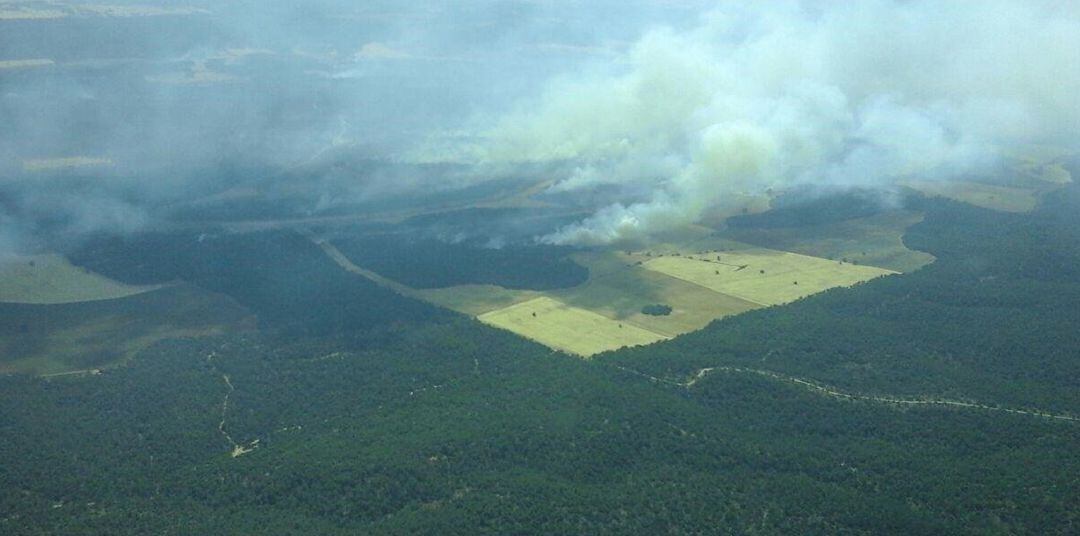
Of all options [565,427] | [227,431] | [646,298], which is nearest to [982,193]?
[646,298]

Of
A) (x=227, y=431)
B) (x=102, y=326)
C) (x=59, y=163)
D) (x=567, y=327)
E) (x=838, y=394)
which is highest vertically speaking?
(x=59, y=163)

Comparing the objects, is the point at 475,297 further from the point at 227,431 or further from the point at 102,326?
the point at 102,326

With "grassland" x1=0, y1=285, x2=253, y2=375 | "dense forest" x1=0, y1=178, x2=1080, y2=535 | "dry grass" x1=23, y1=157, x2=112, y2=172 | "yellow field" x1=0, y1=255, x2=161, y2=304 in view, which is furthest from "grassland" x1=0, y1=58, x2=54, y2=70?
"dense forest" x1=0, y1=178, x2=1080, y2=535

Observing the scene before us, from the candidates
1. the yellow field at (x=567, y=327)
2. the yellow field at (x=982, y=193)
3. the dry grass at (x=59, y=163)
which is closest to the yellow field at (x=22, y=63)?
the dry grass at (x=59, y=163)

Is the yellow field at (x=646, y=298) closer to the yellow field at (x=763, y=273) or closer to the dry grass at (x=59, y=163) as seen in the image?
the yellow field at (x=763, y=273)

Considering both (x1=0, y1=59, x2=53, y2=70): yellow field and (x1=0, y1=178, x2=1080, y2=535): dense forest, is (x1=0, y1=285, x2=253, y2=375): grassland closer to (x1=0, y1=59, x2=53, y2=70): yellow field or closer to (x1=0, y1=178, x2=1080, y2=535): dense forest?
(x1=0, y1=178, x2=1080, y2=535): dense forest

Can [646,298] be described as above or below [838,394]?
above

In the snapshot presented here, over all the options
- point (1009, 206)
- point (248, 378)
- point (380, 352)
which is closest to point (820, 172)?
point (1009, 206)
